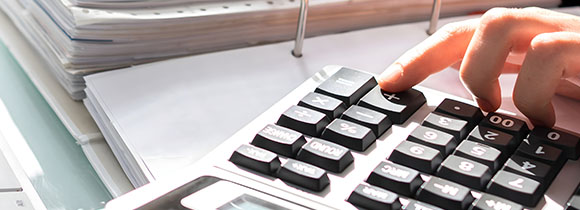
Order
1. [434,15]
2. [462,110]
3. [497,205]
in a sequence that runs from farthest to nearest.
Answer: [434,15] < [462,110] < [497,205]

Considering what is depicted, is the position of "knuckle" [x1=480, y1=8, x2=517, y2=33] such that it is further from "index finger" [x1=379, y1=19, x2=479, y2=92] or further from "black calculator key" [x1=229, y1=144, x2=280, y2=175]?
"black calculator key" [x1=229, y1=144, x2=280, y2=175]

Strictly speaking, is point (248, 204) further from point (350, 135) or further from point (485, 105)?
point (485, 105)

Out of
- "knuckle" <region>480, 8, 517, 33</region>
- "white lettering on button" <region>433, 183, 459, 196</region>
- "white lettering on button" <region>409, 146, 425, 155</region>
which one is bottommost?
"white lettering on button" <region>433, 183, 459, 196</region>

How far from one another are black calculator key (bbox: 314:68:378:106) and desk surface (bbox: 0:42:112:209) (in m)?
0.18

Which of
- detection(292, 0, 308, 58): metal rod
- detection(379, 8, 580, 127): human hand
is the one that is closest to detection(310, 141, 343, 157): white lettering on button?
detection(379, 8, 580, 127): human hand

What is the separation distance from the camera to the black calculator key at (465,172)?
450mm

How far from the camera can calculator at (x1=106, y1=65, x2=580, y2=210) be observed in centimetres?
44

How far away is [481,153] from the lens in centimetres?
48

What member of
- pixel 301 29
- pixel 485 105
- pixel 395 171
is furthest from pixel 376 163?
pixel 301 29

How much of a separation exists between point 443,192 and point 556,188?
0.26 feet

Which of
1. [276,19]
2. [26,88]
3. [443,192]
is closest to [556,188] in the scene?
[443,192]

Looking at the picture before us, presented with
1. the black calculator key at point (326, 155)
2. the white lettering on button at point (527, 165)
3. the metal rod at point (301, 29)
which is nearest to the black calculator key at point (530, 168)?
the white lettering on button at point (527, 165)

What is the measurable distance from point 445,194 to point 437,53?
7.6 inches

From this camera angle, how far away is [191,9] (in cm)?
69
